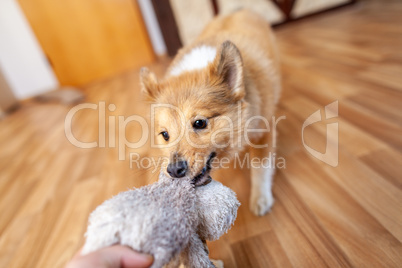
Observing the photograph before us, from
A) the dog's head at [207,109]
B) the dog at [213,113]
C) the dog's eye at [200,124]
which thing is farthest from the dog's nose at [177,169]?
the dog's eye at [200,124]

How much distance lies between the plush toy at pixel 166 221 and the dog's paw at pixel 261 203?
496mm

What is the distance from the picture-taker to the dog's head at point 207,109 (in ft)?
4.13

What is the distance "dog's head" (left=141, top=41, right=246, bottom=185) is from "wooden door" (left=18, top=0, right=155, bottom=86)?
470cm

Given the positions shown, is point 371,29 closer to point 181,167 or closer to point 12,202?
point 181,167

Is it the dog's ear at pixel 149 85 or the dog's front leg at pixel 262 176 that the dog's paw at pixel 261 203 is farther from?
the dog's ear at pixel 149 85

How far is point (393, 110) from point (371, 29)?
2.44m

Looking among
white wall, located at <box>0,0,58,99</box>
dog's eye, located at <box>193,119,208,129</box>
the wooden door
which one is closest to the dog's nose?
dog's eye, located at <box>193,119,208,129</box>

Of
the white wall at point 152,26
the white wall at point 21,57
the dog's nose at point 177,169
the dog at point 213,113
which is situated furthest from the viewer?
the white wall at point 152,26

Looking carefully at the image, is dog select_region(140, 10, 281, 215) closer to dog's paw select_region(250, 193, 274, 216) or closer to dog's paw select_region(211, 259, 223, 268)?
dog's paw select_region(250, 193, 274, 216)

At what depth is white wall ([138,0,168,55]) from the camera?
18.2 ft

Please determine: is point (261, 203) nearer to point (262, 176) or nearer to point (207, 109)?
point (262, 176)

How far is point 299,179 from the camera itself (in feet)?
5.07

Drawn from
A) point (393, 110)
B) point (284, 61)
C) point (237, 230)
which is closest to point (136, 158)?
point (237, 230)

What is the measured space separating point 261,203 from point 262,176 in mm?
166
